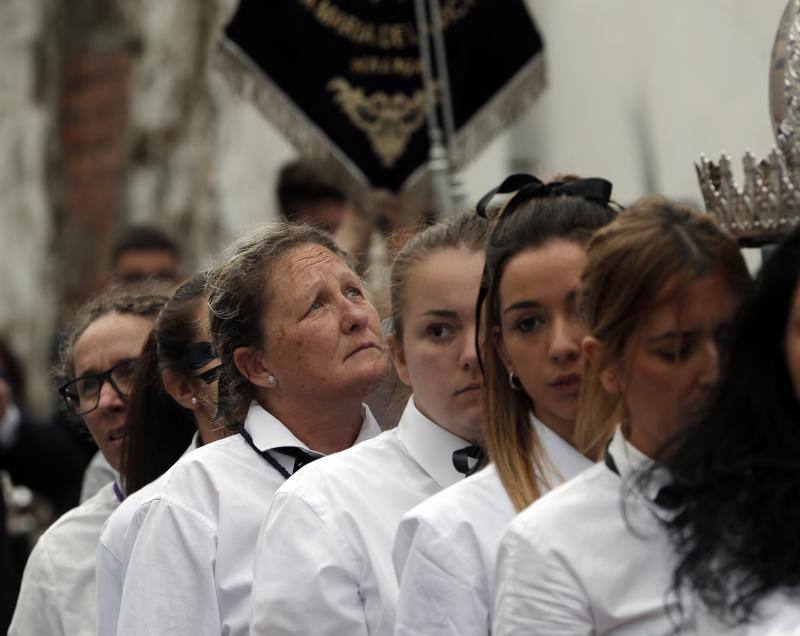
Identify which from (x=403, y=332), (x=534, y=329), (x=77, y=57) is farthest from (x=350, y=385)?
(x=77, y=57)

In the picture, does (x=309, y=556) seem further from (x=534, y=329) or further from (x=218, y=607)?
(x=534, y=329)

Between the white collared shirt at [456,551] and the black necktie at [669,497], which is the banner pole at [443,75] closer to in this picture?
the white collared shirt at [456,551]

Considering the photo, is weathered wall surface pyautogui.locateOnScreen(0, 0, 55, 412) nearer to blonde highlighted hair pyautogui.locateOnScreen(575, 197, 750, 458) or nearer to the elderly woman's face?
the elderly woman's face

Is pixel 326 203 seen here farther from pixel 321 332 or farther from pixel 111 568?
pixel 321 332

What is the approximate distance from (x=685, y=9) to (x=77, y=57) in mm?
5564

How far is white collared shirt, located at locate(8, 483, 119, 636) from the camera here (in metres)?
3.96

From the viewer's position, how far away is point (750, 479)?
2.21 metres

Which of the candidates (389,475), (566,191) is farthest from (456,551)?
(566,191)

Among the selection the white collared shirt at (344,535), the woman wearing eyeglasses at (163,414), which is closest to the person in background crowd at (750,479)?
the white collared shirt at (344,535)

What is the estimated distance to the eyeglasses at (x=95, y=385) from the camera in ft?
13.7

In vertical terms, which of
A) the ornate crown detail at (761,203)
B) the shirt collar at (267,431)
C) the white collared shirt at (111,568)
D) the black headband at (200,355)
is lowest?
the white collared shirt at (111,568)

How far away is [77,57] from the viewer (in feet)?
33.2

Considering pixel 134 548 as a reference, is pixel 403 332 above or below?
above

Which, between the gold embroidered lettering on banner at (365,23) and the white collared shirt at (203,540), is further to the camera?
the gold embroidered lettering on banner at (365,23)
